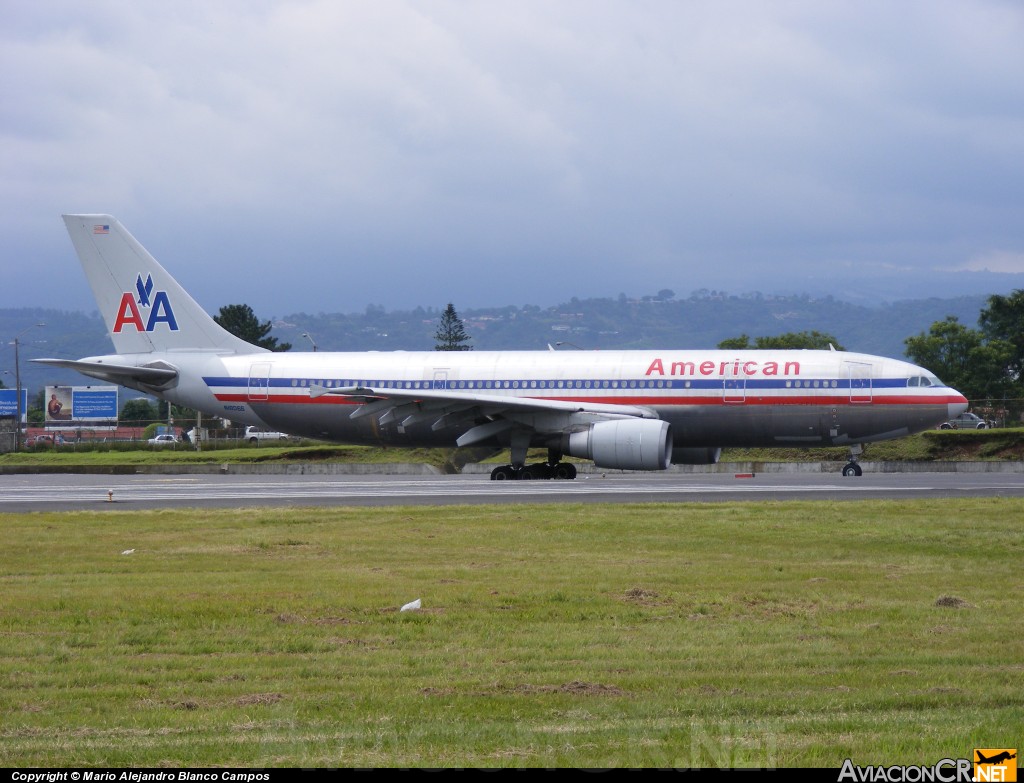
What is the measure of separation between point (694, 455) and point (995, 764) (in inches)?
1199

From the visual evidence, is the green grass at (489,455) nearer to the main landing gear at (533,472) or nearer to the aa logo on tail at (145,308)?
the main landing gear at (533,472)

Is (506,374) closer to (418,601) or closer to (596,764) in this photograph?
(418,601)

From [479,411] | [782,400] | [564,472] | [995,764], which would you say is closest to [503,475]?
[564,472]

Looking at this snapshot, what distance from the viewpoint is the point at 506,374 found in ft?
117

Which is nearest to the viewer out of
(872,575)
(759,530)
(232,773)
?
(232,773)

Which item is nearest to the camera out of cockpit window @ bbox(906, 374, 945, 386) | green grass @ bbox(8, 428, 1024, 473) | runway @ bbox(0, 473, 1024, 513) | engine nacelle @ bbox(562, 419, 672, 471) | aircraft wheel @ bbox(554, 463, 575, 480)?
runway @ bbox(0, 473, 1024, 513)

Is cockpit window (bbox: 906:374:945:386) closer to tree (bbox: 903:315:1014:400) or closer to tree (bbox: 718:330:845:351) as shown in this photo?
tree (bbox: 903:315:1014:400)

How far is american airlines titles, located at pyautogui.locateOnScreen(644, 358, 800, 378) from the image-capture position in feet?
110

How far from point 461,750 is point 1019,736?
119 inches

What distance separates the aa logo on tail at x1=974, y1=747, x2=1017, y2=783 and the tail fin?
3430 centimetres

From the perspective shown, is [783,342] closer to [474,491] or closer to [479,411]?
[479,411]

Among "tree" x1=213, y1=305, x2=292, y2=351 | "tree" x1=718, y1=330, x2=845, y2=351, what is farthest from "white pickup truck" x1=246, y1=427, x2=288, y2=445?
"tree" x1=718, y1=330, x2=845, y2=351

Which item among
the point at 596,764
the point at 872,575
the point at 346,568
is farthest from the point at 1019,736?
the point at 346,568

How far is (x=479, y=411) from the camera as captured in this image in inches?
1356
